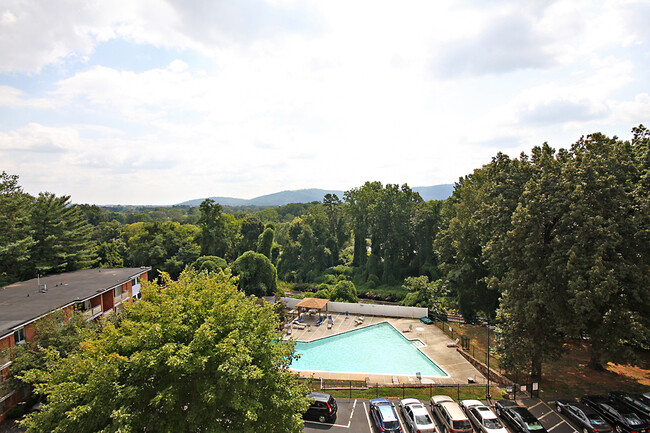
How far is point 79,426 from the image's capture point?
9.76 m

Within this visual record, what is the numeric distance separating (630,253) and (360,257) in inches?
1636

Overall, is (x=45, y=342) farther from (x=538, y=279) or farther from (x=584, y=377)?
(x=584, y=377)

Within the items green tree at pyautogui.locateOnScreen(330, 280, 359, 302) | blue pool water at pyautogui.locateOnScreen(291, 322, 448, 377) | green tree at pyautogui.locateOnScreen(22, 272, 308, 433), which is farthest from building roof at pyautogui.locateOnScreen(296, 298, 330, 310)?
green tree at pyautogui.locateOnScreen(22, 272, 308, 433)

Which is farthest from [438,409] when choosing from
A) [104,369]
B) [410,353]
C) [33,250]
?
[33,250]

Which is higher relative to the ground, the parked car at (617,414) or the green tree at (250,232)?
the green tree at (250,232)

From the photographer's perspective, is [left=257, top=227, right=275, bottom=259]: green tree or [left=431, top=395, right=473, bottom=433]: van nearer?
[left=431, top=395, right=473, bottom=433]: van

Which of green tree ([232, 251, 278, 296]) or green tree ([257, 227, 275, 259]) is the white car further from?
green tree ([257, 227, 275, 259])

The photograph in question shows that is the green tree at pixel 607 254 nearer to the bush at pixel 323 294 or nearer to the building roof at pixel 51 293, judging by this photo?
the bush at pixel 323 294

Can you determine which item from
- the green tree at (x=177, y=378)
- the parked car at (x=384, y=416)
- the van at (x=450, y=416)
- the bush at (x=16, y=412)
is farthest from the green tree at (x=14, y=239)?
the van at (x=450, y=416)

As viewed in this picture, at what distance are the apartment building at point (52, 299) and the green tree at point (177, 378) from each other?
3690 millimetres

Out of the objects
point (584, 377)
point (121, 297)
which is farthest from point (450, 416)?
point (121, 297)

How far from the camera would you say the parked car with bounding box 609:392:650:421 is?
15422 mm

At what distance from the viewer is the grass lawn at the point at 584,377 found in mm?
19250

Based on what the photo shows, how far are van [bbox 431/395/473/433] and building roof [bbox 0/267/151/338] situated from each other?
22.1m
